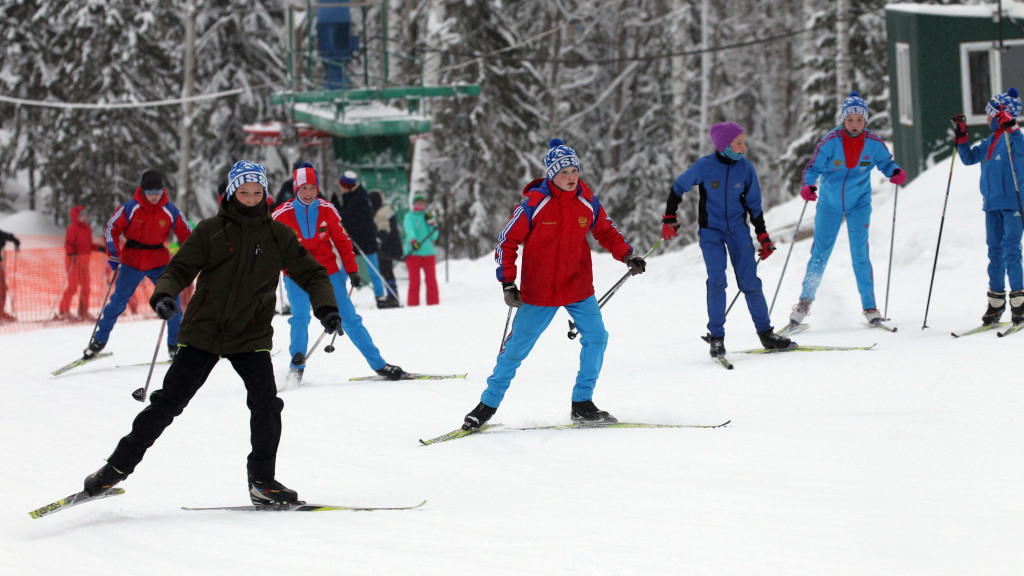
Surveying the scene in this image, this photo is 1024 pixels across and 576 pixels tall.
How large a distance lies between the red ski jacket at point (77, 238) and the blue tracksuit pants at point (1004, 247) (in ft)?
41.9

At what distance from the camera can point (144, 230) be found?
9.70 m

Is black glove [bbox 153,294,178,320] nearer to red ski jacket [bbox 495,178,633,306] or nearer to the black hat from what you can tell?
red ski jacket [bbox 495,178,633,306]

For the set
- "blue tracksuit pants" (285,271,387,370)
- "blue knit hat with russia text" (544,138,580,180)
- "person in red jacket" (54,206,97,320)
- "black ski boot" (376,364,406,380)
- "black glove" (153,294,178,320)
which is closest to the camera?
"black glove" (153,294,178,320)

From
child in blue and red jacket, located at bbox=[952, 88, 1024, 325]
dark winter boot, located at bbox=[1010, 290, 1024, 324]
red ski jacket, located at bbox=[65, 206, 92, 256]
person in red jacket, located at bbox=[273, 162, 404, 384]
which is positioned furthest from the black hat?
red ski jacket, located at bbox=[65, 206, 92, 256]

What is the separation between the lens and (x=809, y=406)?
271 inches

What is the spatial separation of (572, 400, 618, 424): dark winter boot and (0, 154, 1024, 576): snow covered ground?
0.40ft

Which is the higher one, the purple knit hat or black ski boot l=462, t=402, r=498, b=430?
the purple knit hat

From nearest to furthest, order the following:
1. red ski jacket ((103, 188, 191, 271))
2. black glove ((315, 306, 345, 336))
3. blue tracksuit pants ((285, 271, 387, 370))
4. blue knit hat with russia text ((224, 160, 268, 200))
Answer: black glove ((315, 306, 345, 336)) → blue knit hat with russia text ((224, 160, 268, 200)) → blue tracksuit pants ((285, 271, 387, 370)) → red ski jacket ((103, 188, 191, 271))

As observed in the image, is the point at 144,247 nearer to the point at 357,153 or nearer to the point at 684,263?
the point at 684,263

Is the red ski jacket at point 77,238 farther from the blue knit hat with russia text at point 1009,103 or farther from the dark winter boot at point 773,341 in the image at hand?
the blue knit hat with russia text at point 1009,103

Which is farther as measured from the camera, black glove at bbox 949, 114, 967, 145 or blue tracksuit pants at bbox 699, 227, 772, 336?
black glove at bbox 949, 114, 967, 145

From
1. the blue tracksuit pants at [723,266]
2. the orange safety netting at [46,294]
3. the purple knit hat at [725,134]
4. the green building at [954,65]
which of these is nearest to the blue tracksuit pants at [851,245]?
the blue tracksuit pants at [723,266]

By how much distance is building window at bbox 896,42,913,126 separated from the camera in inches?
760

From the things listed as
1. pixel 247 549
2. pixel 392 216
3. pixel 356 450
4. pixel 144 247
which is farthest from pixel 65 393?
pixel 392 216
